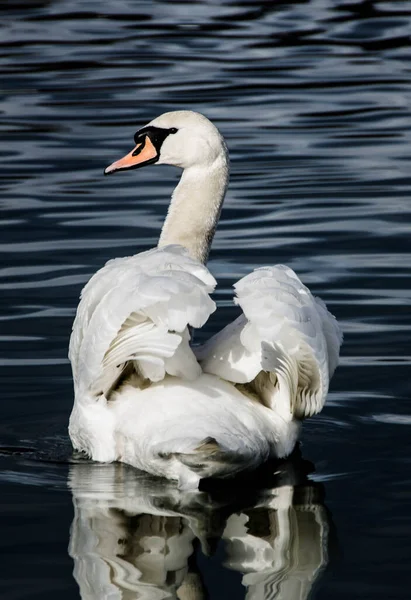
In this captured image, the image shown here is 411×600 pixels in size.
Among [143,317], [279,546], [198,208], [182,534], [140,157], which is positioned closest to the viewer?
[279,546]

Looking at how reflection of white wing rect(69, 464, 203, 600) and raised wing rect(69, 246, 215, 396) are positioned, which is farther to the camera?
raised wing rect(69, 246, 215, 396)

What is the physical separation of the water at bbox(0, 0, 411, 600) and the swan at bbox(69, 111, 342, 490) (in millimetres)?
228

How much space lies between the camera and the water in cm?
557

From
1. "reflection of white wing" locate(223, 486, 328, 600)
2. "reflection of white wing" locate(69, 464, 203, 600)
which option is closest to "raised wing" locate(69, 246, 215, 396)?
"reflection of white wing" locate(69, 464, 203, 600)

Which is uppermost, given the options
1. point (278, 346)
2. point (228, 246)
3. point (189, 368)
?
point (278, 346)

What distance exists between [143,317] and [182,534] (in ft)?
3.02

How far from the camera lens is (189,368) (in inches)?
245

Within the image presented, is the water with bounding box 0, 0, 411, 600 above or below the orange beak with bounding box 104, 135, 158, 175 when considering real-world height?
below

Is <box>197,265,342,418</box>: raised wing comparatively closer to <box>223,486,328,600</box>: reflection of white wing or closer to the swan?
the swan

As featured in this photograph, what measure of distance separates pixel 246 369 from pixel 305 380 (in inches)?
11.5

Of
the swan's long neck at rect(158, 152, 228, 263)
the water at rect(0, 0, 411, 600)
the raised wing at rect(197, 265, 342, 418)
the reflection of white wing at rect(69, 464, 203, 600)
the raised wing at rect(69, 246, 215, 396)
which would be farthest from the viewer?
the swan's long neck at rect(158, 152, 228, 263)

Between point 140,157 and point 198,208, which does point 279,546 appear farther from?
point 140,157

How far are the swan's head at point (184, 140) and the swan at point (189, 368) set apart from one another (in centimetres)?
127

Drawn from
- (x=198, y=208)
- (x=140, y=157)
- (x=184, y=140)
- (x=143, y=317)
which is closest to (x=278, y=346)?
(x=143, y=317)
